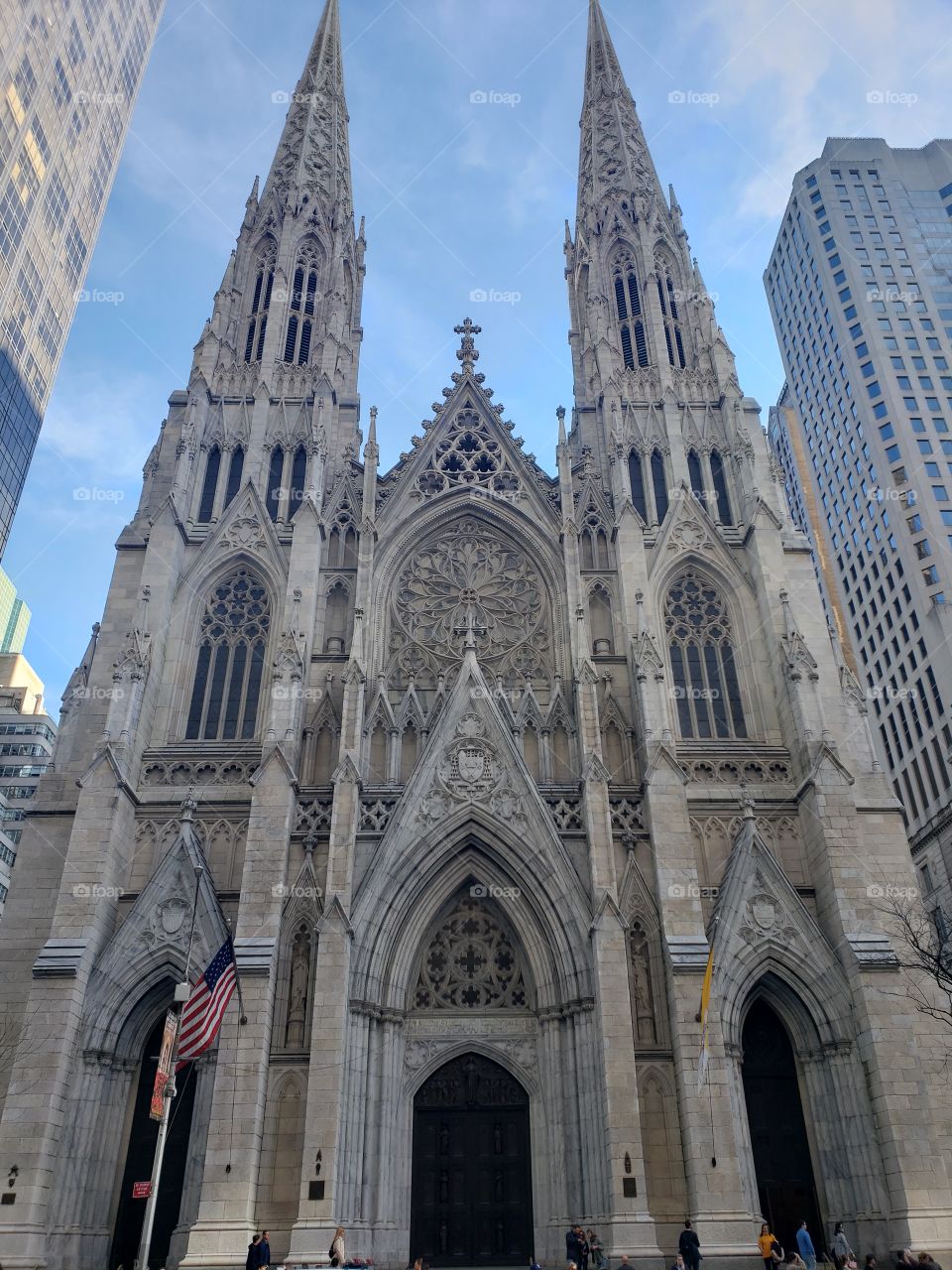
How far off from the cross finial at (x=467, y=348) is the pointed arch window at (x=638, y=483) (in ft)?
21.8

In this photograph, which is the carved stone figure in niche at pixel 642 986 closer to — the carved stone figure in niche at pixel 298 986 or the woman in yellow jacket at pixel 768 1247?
the woman in yellow jacket at pixel 768 1247

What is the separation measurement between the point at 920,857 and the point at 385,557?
104 ft

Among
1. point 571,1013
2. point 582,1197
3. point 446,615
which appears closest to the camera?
point 582,1197

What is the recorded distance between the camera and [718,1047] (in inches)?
843

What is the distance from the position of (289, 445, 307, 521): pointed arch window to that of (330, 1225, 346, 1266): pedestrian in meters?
20.1

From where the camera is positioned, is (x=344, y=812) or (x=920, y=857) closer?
(x=344, y=812)

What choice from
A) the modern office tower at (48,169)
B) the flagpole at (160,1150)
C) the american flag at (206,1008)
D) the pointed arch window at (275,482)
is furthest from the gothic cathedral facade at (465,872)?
the modern office tower at (48,169)

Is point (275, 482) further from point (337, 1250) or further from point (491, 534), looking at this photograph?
point (337, 1250)

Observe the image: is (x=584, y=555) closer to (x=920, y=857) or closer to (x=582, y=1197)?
(x=582, y=1197)

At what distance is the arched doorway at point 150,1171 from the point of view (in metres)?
21.4

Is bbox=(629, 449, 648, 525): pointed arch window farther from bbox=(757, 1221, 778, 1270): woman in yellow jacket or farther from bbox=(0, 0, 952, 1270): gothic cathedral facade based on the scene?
bbox=(757, 1221, 778, 1270): woman in yellow jacket

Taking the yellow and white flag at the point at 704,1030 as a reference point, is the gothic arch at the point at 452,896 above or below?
above

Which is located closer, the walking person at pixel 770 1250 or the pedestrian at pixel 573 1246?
the walking person at pixel 770 1250

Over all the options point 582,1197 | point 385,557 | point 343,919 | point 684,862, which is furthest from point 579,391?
point 582,1197
